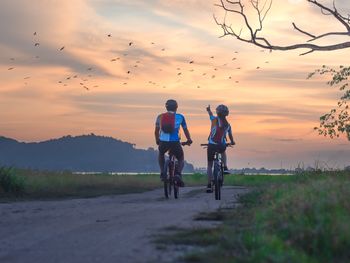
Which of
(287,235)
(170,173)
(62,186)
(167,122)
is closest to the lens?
(287,235)

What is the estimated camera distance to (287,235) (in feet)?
29.6

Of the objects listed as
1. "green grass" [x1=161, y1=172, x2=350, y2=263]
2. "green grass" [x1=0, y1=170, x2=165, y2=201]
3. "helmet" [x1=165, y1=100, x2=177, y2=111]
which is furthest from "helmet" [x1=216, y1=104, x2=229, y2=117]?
"green grass" [x1=161, y1=172, x2=350, y2=263]

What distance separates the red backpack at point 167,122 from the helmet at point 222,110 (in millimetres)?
1294

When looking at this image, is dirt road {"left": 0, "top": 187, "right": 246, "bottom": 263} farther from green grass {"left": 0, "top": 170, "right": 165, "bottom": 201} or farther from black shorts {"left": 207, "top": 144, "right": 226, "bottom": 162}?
green grass {"left": 0, "top": 170, "right": 165, "bottom": 201}

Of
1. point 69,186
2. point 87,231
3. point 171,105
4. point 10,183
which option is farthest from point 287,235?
point 69,186

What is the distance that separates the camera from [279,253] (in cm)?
792

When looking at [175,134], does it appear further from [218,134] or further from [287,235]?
[287,235]

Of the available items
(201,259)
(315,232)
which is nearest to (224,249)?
(201,259)

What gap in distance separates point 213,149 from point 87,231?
9074mm

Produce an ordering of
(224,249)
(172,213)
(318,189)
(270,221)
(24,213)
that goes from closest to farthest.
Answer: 1. (224,249)
2. (270,221)
3. (318,189)
4. (172,213)
5. (24,213)

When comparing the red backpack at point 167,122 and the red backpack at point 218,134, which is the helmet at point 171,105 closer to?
the red backpack at point 167,122

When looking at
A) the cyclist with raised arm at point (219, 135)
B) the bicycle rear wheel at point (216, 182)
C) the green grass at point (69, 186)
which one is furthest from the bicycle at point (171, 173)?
the green grass at point (69, 186)

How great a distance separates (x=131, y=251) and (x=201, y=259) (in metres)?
1.08

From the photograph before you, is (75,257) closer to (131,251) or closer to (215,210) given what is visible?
(131,251)
